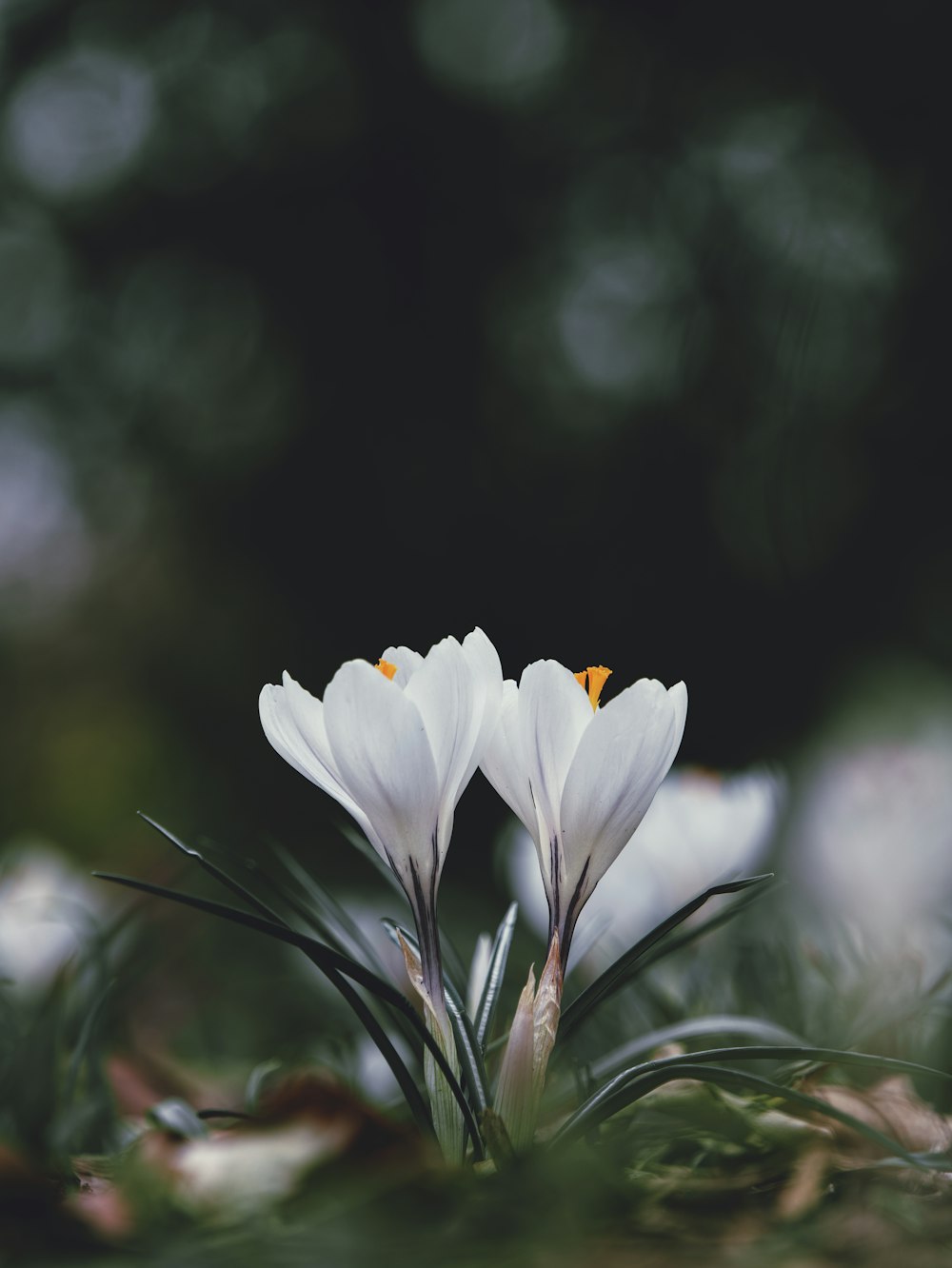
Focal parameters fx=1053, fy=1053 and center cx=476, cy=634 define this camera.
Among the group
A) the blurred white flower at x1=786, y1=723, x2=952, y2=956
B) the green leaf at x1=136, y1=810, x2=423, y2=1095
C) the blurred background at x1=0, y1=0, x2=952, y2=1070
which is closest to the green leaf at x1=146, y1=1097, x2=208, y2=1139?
the green leaf at x1=136, y1=810, x2=423, y2=1095

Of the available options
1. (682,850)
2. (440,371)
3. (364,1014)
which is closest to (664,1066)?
(364,1014)

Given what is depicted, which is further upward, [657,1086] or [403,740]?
[403,740]

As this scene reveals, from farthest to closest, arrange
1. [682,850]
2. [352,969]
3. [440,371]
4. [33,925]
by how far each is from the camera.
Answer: [440,371]
[33,925]
[682,850]
[352,969]

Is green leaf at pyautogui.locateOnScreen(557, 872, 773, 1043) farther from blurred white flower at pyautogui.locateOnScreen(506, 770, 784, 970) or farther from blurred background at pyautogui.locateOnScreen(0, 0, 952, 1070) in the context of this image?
blurred background at pyautogui.locateOnScreen(0, 0, 952, 1070)

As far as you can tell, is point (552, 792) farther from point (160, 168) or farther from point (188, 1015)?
point (160, 168)

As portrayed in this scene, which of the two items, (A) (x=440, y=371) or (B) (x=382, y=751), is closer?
(B) (x=382, y=751)

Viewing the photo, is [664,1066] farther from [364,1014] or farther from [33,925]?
[33,925]
